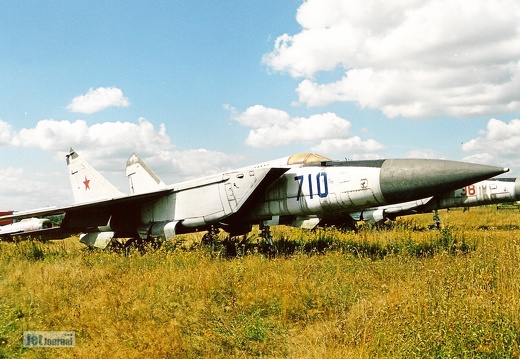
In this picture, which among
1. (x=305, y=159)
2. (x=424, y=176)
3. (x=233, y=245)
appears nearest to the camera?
(x=424, y=176)

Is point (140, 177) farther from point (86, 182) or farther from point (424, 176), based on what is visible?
point (424, 176)

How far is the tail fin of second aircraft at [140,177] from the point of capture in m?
14.3

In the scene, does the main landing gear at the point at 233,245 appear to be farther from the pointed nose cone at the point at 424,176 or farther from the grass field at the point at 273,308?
the pointed nose cone at the point at 424,176

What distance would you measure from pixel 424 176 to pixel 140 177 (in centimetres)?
1053

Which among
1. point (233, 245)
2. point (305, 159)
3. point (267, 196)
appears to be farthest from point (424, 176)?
point (233, 245)

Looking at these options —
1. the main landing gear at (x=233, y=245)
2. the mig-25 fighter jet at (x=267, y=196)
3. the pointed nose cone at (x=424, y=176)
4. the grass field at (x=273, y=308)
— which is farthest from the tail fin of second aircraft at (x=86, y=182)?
the pointed nose cone at (x=424, y=176)

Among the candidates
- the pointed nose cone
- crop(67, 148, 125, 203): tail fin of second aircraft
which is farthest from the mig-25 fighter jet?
crop(67, 148, 125, 203): tail fin of second aircraft

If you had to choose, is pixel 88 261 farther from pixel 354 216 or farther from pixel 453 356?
pixel 354 216

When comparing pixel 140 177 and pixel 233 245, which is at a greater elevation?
pixel 140 177

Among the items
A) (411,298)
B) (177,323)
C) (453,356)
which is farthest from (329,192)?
(453,356)

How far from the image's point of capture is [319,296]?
553 cm

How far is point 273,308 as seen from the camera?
5.23 meters

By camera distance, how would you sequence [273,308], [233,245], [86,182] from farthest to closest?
1. [86,182]
2. [233,245]
3. [273,308]

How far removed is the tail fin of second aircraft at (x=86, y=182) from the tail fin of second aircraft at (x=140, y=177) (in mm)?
900
